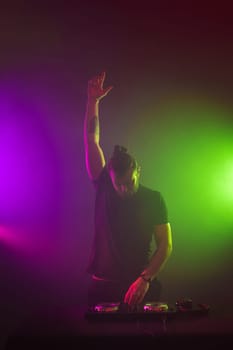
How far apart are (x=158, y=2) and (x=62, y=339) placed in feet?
7.58

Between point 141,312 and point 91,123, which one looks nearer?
point 141,312

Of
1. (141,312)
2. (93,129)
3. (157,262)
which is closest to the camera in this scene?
(141,312)

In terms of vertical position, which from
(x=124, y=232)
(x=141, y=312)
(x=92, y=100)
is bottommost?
(x=141, y=312)

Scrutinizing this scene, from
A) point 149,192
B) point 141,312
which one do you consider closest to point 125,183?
point 149,192

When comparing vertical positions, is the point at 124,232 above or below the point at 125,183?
below

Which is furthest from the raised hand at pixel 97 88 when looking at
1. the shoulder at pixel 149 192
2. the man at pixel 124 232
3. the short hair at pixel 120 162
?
the shoulder at pixel 149 192

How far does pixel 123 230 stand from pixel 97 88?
1.00m

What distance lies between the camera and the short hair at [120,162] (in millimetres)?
2350

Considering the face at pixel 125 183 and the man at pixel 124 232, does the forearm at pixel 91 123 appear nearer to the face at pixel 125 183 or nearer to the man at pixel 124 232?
the man at pixel 124 232

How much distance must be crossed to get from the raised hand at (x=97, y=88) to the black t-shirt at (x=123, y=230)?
1.79 ft

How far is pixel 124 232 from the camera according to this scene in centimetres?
234

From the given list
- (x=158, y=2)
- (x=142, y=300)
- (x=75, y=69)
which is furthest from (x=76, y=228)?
(x=158, y=2)

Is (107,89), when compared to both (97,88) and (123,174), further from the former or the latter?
(123,174)

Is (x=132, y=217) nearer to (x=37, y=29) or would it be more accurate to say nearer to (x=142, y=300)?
(x=142, y=300)
